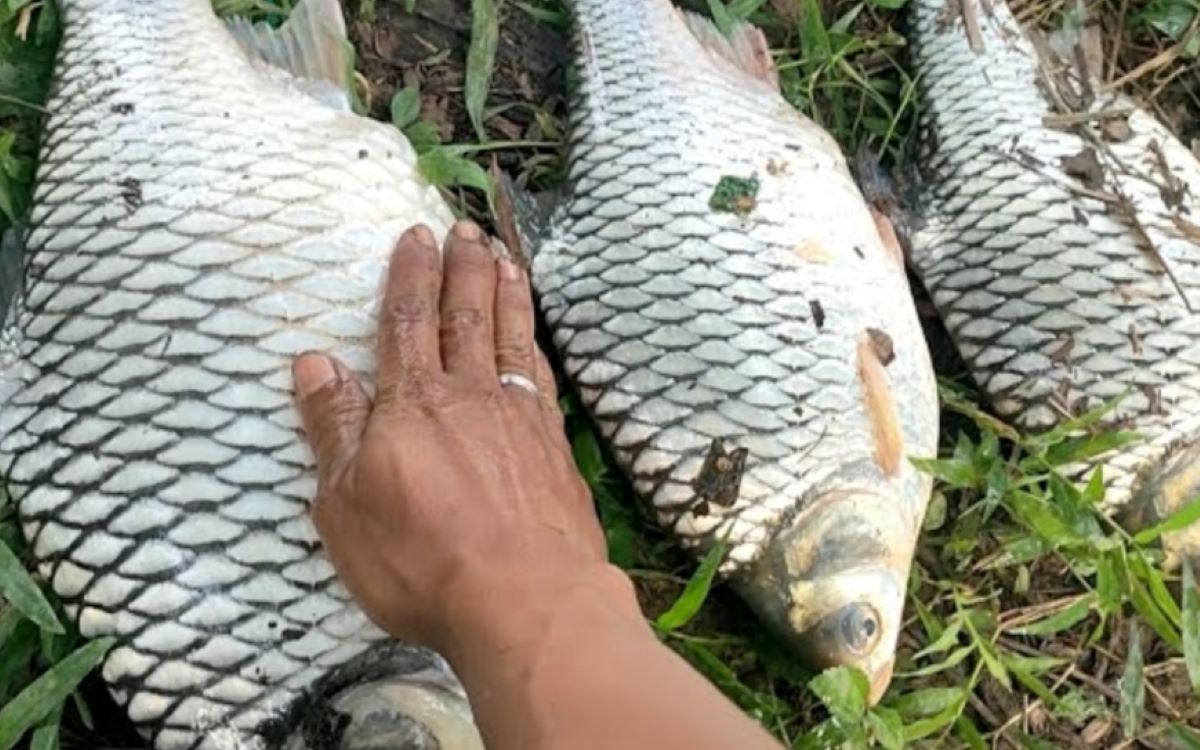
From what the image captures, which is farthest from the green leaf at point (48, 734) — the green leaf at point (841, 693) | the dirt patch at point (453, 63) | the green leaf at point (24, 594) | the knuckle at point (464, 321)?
the dirt patch at point (453, 63)

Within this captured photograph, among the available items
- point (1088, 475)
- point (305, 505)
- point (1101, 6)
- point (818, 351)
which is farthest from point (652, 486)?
A: point (1101, 6)

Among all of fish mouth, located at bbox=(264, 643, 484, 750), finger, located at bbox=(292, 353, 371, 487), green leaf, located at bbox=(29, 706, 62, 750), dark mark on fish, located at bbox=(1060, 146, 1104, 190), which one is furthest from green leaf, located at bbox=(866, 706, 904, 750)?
green leaf, located at bbox=(29, 706, 62, 750)

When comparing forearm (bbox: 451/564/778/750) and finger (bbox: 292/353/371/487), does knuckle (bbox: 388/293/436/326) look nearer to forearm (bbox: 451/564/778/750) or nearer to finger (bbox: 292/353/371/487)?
finger (bbox: 292/353/371/487)

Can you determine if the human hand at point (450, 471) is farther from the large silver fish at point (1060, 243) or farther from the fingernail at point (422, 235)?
the large silver fish at point (1060, 243)

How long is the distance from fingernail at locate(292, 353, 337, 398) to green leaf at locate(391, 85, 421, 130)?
0.72m

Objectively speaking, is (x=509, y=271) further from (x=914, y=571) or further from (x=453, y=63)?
(x=914, y=571)

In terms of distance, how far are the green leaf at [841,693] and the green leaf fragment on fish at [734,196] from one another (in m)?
0.80

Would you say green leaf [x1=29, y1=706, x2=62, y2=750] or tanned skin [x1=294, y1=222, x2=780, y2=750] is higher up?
tanned skin [x1=294, y1=222, x2=780, y2=750]

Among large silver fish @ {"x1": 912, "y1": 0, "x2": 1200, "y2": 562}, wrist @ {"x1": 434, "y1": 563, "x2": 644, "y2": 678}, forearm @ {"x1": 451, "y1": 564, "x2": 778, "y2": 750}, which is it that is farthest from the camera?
large silver fish @ {"x1": 912, "y1": 0, "x2": 1200, "y2": 562}

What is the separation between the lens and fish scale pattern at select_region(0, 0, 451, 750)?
7.27ft

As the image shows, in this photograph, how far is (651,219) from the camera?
272 cm

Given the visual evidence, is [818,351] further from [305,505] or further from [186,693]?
[186,693]

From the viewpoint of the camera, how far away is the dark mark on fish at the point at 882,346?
8.77ft

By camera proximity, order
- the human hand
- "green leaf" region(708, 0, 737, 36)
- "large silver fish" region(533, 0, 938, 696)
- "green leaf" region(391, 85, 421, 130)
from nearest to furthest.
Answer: the human hand < "large silver fish" region(533, 0, 938, 696) < "green leaf" region(391, 85, 421, 130) < "green leaf" region(708, 0, 737, 36)
